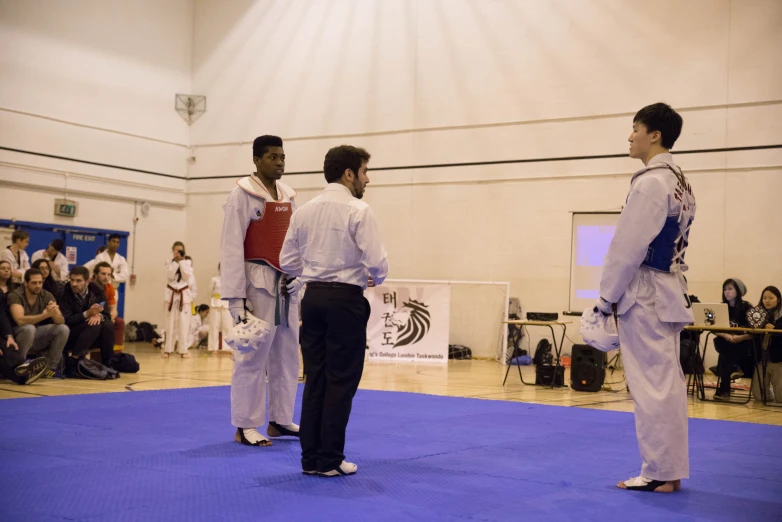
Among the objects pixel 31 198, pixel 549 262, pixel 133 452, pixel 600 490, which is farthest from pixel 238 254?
pixel 31 198

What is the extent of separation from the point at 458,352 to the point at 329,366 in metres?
9.83

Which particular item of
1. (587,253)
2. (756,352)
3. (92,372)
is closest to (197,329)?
(92,372)

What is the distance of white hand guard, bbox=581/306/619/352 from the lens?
3.86 meters

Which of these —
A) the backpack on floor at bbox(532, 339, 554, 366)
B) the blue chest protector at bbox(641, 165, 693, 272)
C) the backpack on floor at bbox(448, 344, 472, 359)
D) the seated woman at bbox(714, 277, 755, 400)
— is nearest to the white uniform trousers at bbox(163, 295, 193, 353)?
the backpack on floor at bbox(448, 344, 472, 359)

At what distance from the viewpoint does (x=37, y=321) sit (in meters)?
8.35

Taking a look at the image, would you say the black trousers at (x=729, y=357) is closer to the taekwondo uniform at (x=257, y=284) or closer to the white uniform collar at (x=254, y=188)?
the taekwondo uniform at (x=257, y=284)

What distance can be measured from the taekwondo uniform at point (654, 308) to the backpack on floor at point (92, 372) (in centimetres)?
660

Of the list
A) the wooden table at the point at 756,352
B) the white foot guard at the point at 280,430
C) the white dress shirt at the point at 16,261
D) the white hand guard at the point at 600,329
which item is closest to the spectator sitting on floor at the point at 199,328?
the white dress shirt at the point at 16,261

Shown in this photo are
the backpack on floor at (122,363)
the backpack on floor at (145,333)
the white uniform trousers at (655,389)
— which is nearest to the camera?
the white uniform trousers at (655,389)

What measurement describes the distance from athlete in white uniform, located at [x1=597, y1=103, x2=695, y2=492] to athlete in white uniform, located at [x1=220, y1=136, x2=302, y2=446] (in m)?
1.94

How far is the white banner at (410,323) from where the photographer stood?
12414 millimetres

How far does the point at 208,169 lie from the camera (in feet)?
56.5

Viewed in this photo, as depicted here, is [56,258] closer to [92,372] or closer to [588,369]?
[92,372]

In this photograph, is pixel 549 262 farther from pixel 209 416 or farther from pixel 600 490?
pixel 600 490
